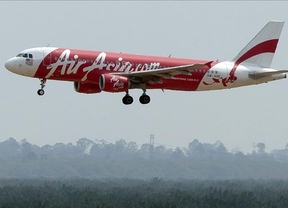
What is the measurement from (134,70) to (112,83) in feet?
10.5

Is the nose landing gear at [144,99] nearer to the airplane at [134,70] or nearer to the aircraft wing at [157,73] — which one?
the airplane at [134,70]

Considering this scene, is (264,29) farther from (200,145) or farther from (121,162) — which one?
(200,145)

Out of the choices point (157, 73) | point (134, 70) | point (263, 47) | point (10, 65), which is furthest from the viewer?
point (263, 47)

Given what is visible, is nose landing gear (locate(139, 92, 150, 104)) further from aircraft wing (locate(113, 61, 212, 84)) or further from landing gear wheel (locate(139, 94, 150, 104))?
aircraft wing (locate(113, 61, 212, 84))

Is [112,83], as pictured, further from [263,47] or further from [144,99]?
[263,47]

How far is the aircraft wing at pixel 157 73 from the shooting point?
68250 mm

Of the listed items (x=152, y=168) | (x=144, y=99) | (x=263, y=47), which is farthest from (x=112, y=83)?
(x=152, y=168)

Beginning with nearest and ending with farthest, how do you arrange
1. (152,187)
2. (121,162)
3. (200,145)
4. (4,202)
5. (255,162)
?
(4,202) → (152,187) → (255,162) → (121,162) → (200,145)

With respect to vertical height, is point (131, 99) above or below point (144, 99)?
below

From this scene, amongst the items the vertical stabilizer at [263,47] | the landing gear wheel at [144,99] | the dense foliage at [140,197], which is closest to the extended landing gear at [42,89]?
the landing gear wheel at [144,99]

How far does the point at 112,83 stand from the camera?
222 ft

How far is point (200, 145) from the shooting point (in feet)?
611

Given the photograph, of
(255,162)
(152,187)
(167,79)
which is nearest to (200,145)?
(255,162)

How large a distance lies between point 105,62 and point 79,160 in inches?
3633
